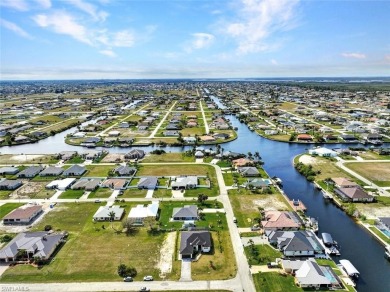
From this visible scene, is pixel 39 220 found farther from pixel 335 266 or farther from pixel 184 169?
pixel 335 266

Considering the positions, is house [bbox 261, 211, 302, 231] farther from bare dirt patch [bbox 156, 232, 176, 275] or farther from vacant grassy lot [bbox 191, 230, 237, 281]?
bare dirt patch [bbox 156, 232, 176, 275]

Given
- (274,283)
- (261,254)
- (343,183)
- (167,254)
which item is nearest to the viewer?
(274,283)

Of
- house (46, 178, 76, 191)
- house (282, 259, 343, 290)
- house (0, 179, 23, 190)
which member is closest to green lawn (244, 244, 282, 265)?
house (282, 259, 343, 290)

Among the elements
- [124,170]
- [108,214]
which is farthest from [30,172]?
[108,214]

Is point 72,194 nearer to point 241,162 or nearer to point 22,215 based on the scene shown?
point 22,215

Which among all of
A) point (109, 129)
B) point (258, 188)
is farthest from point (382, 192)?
point (109, 129)

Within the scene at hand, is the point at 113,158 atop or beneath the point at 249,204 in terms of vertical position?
beneath
